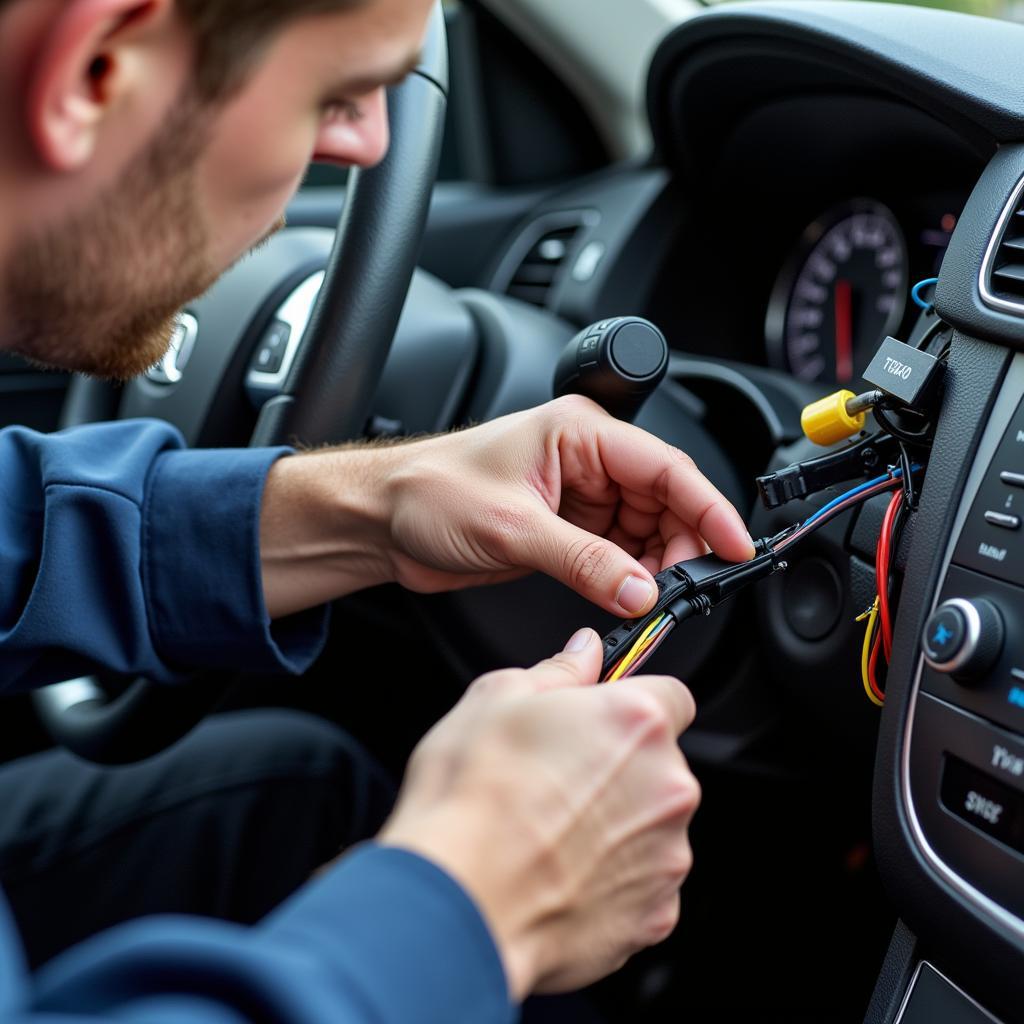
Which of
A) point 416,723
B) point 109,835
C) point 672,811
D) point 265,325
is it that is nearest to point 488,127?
point 265,325

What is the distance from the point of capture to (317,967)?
18.2 inches

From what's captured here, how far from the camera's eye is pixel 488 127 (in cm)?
190

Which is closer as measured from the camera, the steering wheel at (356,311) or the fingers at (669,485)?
the fingers at (669,485)

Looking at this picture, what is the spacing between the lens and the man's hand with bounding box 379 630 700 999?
1.83ft

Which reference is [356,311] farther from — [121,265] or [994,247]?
[994,247]

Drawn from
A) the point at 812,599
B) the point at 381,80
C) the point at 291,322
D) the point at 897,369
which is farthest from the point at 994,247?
the point at 291,322

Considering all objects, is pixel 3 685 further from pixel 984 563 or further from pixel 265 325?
pixel 984 563

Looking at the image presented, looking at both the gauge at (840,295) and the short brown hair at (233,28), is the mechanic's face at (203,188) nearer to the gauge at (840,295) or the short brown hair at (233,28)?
the short brown hair at (233,28)

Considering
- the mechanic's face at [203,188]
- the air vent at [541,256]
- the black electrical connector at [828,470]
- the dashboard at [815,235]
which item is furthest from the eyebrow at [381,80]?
the air vent at [541,256]

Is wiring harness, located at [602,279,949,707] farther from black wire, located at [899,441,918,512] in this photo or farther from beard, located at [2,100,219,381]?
beard, located at [2,100,219,381]

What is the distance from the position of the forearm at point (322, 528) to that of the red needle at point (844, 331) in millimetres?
653

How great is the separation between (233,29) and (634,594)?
42cm

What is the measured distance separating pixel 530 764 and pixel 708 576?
0.28 m

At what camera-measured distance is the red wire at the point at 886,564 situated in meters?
0.85
